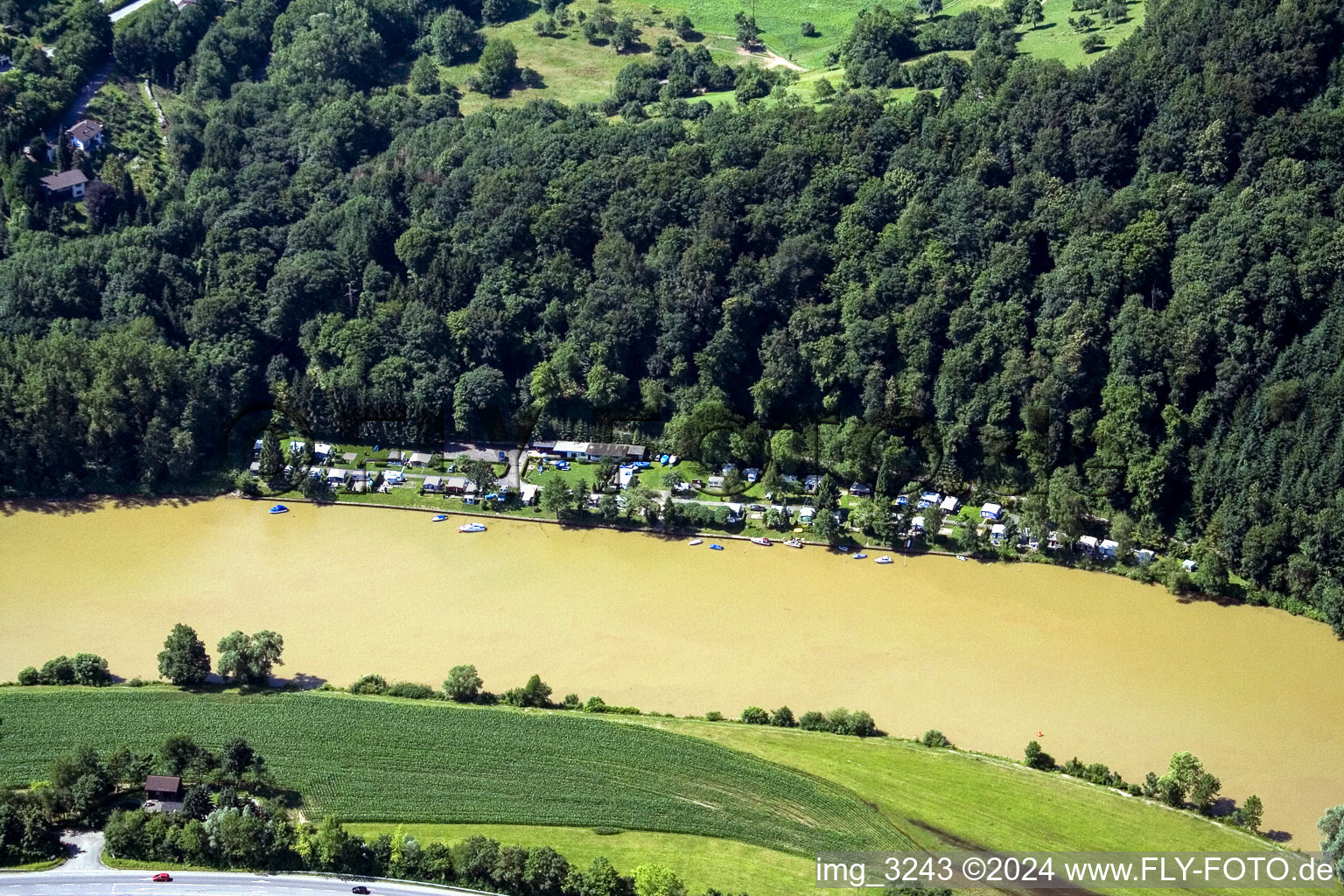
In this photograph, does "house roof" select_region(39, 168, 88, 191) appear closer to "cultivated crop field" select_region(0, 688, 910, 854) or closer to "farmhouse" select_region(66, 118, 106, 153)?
"farmhouse" select_region(66, 118, 106, 153)

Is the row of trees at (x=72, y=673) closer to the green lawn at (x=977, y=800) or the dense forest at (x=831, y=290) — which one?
the dense forest at (x=831, y=290)

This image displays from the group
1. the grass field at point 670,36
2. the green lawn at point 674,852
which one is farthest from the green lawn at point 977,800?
the grass field at point 670,36

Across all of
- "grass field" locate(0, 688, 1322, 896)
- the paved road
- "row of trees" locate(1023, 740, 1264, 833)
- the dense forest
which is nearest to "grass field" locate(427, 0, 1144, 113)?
the dense forest

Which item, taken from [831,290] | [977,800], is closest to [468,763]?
[977,800]

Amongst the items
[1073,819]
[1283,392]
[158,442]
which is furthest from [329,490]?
[1283,392]

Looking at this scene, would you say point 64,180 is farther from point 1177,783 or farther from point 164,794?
point 1177,783

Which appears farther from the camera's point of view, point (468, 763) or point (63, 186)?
point (63, 186)

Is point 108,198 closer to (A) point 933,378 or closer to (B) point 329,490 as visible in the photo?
(B) point 329,490
